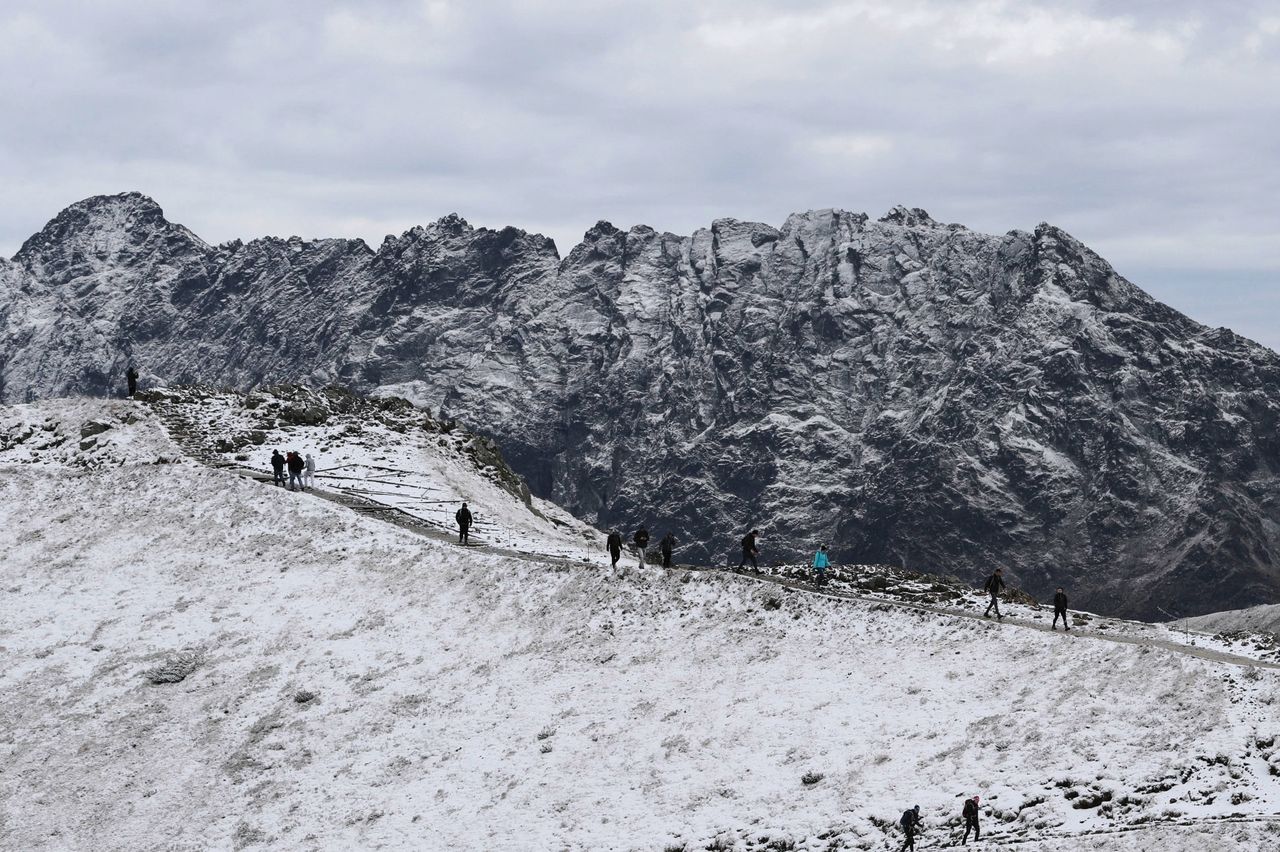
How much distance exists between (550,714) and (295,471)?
27061 mm

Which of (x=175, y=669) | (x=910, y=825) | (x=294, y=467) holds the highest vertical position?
(x=294, y=467)

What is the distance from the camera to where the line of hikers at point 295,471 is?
68.1 metres

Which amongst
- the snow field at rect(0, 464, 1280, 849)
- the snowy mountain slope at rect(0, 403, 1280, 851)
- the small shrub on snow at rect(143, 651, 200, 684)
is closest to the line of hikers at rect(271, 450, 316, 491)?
the snowy mountain slope at rect(0, 403, 1280, 851)

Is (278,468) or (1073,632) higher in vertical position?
(278,468)

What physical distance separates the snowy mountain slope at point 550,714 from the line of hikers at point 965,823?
0.50 m

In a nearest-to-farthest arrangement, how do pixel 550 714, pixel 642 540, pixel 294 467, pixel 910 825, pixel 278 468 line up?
pixel 910 825 < pixel 550 714 < pixel 642 540 < pixel 294 467 < pixel 278 468

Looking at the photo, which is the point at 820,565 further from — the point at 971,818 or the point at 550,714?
the point at 971,818

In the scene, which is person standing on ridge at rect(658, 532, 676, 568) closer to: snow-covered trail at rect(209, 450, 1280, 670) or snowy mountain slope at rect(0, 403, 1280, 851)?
snow-covered trail at rect(209, 450, 1280, 670)

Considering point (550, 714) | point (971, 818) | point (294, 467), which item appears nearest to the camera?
point (971, 818)

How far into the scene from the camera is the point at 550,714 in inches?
1817

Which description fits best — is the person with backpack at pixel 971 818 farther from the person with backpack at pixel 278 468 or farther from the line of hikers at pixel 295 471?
A: the person with backpack at pixel 278 468

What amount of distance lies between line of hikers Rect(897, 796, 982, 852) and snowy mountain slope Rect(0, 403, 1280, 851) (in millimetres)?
502

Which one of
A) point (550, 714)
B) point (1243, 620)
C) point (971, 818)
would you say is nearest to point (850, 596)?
point (550, 714)

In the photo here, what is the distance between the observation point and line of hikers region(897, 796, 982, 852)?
35625 millimetres
